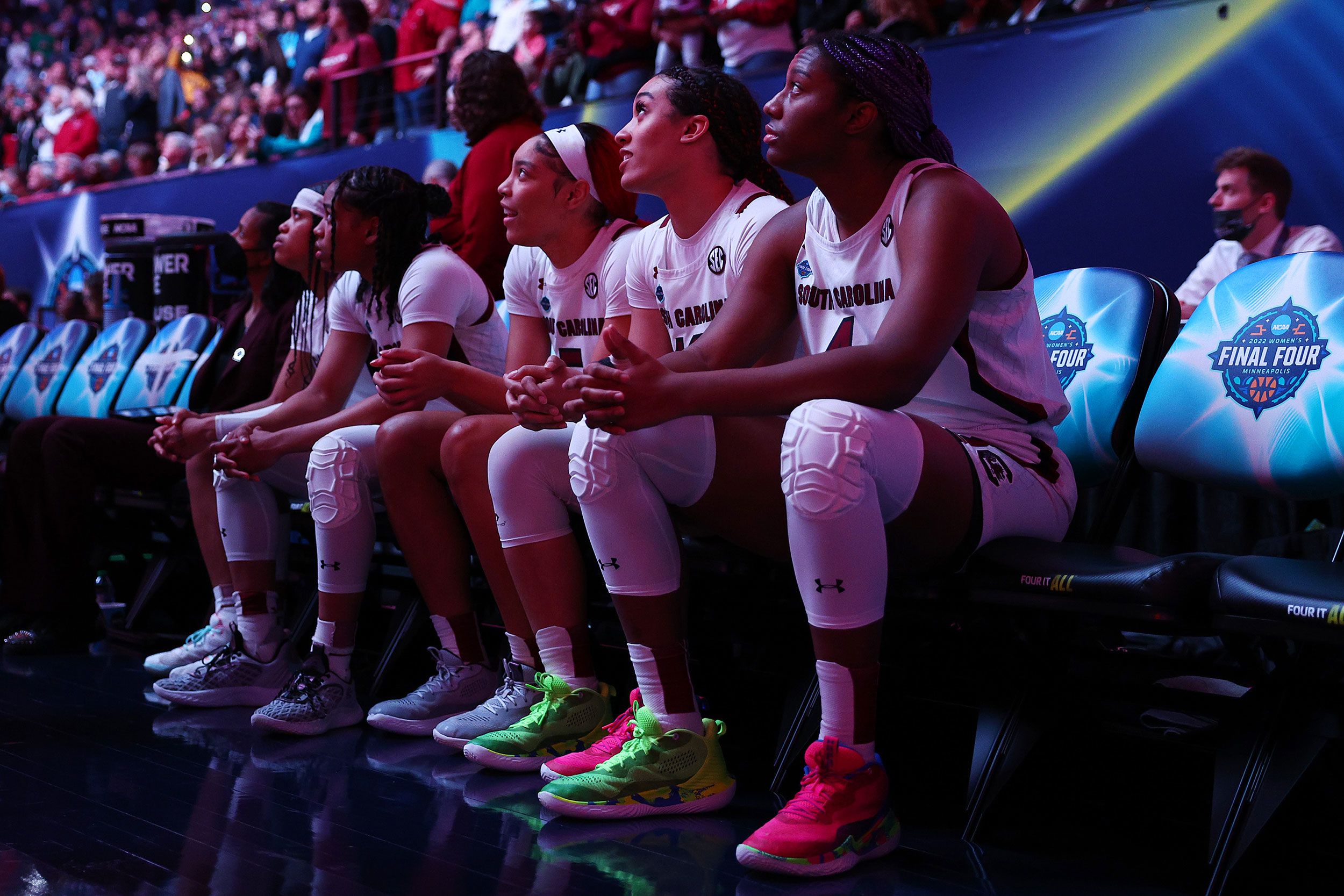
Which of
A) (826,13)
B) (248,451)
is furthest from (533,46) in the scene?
(248,451)

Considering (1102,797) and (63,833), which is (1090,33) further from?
(63,833)

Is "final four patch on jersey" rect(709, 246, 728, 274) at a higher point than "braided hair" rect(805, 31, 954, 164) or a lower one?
lower

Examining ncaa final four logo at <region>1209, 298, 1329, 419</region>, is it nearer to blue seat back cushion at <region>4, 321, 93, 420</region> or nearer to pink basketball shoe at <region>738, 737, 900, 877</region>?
pink basketball shoe at <region>738, 737, 900, 877</region>

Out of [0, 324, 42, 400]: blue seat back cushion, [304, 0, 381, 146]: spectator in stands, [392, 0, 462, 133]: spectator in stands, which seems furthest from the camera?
[304, 0, 381, 146]: spectator in stands

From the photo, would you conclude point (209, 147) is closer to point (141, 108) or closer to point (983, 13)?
point (141, 108)

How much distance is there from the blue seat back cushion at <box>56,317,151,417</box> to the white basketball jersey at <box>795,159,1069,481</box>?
3.43 m

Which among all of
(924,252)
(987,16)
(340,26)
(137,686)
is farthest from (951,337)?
(340,26)

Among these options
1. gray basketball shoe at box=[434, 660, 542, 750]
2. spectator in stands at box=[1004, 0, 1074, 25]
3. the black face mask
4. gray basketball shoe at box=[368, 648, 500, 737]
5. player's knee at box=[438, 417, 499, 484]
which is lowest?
gray basketball shoe at box=[368, 648, 500, 737]

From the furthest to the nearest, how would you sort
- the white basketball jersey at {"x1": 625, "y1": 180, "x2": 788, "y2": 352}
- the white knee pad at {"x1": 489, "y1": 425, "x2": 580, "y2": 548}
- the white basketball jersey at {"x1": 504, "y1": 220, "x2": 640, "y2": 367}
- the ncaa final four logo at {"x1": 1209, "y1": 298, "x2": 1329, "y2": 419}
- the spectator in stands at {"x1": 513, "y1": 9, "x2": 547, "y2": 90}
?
the spectator in stands at {"x1": 513, "y1": 9, "x2": 547, "y2": 90} < the white basketball jersey at {"x1": 504, "y1": 220, "x2": 640, "y2": 367} < the white basketball jersey at {"x1": 625, "y1": 180, "x2": 788, "y2": 352} < the white knee pad at {"x1": 489, "y1": 425, "x2": 580, "y2": 548} < the ncaa final four logo at {"x1": 1209, "y1": 298, "x2": 1329, "y2": 419}

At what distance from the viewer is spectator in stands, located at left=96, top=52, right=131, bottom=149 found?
10250 millimetres

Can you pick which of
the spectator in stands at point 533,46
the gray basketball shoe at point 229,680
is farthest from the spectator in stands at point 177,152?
the gray basketball shoe at point 229,680

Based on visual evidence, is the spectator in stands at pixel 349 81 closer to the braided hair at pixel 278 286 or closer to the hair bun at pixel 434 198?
the braided hair at pixel 278 286

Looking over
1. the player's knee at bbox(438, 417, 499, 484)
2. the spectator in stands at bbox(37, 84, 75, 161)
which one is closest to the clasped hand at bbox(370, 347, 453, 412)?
the player's knee at bbox(438, 417, 499, 484)

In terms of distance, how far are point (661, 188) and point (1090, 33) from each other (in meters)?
2.33
